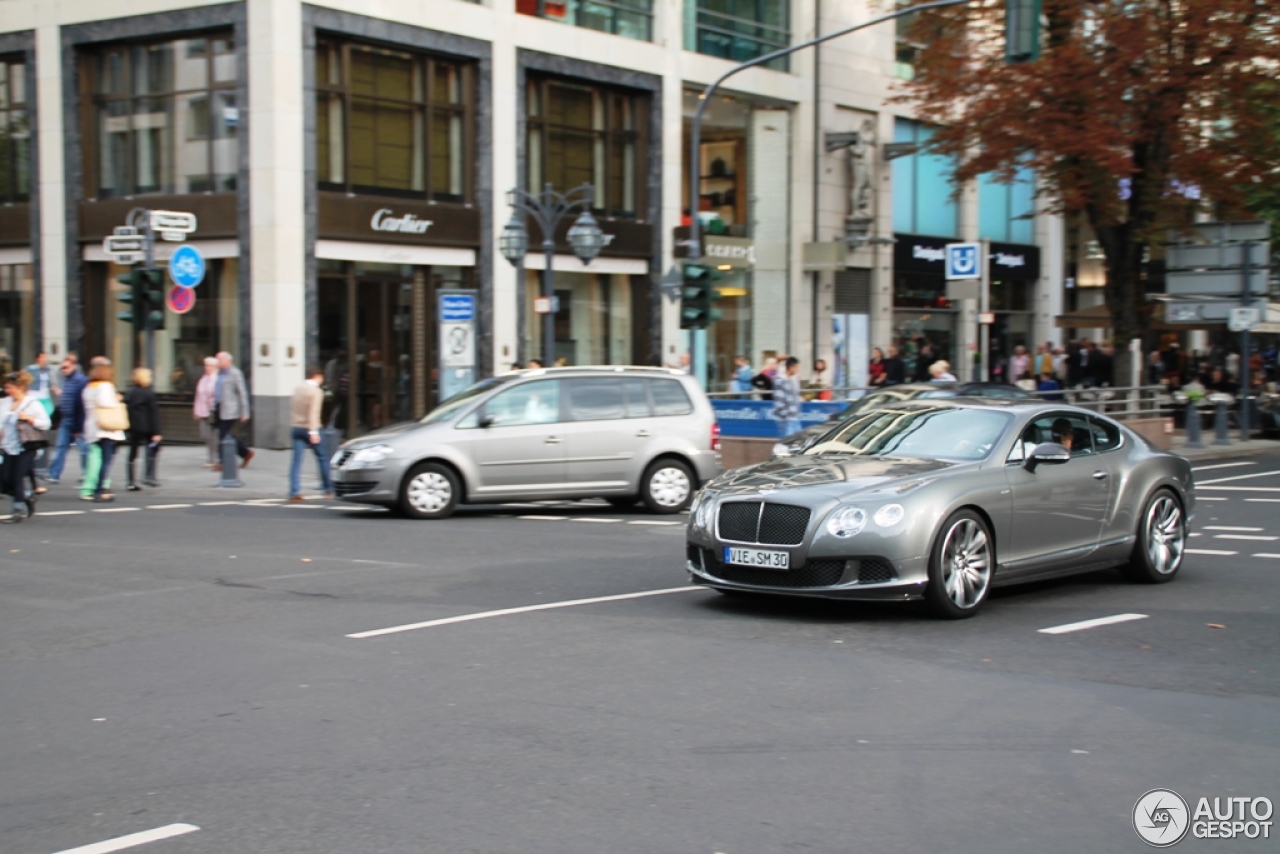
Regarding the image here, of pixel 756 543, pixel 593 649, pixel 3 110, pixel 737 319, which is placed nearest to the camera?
pixel 593 649

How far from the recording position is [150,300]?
21.5m

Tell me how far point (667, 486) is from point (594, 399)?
1392 millimetres

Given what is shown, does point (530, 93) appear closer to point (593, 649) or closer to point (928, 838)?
point (593, 649)

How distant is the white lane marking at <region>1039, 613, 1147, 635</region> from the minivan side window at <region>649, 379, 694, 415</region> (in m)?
8.92

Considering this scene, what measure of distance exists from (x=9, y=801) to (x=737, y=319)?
105ft

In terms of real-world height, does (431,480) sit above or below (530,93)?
below

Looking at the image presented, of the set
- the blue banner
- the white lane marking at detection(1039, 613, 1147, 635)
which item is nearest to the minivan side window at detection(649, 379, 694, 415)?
the blue banner

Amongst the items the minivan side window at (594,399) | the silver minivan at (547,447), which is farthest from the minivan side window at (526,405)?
the minivan side window at (594,399)

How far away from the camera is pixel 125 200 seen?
1130 inches

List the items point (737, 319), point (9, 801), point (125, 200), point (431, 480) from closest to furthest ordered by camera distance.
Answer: point (9, 801) < point (431, 480) < point (125, 200) < point (737, 319)

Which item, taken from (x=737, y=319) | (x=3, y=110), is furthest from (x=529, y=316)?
(x=3, y=110)

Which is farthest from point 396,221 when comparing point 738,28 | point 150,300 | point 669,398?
point 669,398

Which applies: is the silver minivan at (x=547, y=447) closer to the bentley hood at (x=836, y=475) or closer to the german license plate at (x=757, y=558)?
the bentley hood at (x=836, y=475)

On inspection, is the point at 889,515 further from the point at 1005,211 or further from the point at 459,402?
the point at 1005,211
